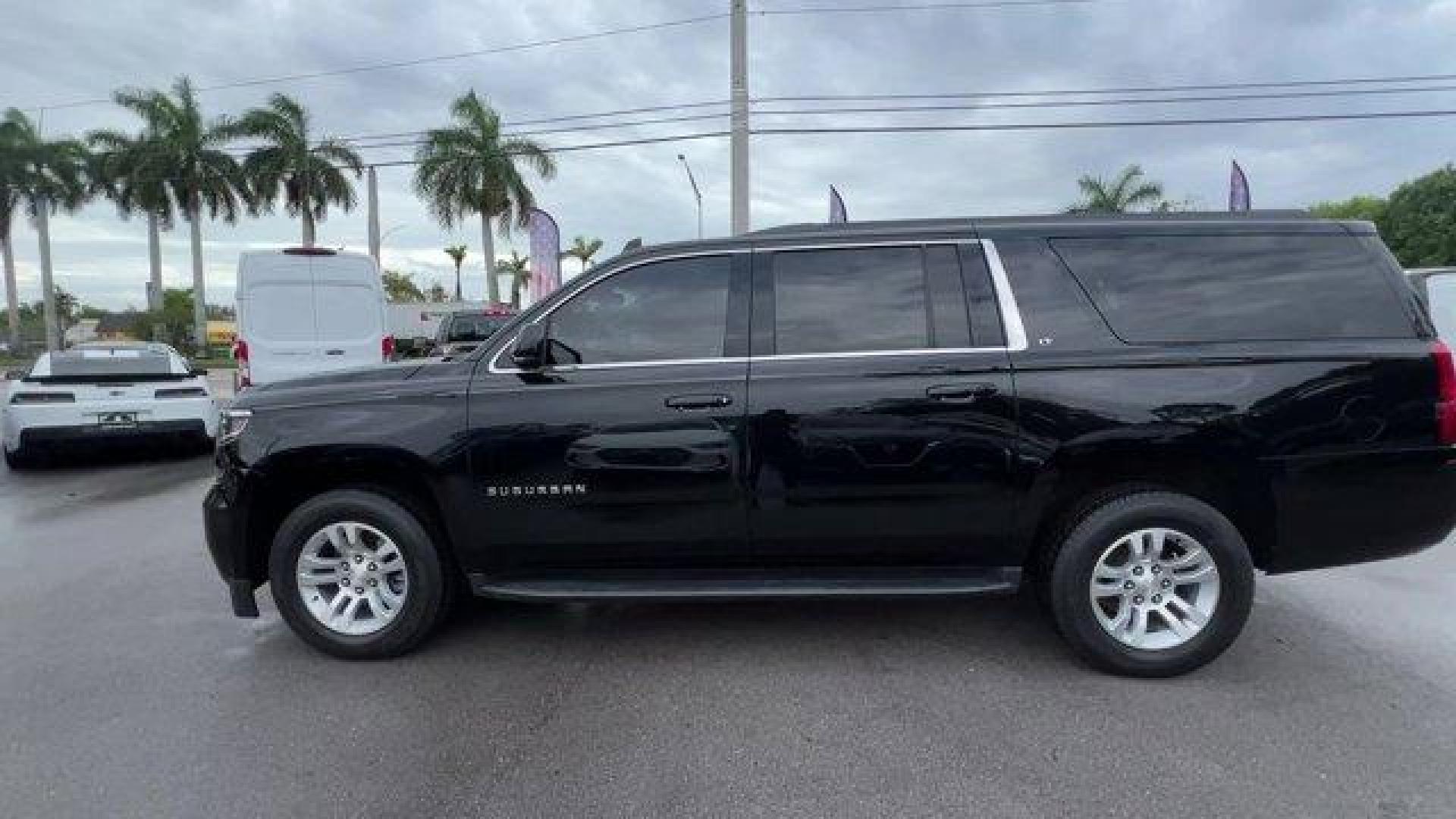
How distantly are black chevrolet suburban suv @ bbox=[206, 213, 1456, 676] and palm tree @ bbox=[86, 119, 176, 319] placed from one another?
41.8 m

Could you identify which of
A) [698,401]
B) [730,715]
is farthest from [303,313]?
[730,715]

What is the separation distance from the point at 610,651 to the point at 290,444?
1.70 meters

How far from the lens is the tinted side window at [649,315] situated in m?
3.90

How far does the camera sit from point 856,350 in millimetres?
3793

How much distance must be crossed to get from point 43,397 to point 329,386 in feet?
23.1

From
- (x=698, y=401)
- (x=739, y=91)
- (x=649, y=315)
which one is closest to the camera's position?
(x=698, y=401)

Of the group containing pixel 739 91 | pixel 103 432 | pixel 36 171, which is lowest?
pixel 103 432

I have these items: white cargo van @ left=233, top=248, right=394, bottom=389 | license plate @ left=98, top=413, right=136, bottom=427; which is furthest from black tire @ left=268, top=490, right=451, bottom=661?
white cargo van @ left=233, top=248, right=394, bottom=389

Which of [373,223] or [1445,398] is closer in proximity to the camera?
[1445,398]

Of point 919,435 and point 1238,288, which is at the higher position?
point 1238,288

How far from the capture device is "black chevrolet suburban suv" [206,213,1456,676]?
12.0 feet

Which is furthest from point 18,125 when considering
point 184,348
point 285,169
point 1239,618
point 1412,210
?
point 1412,210

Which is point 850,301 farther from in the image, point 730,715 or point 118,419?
point 118,419

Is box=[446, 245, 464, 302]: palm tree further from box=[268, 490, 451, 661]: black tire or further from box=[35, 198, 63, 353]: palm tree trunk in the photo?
box=[268, 490, 451, 661]: black tire
